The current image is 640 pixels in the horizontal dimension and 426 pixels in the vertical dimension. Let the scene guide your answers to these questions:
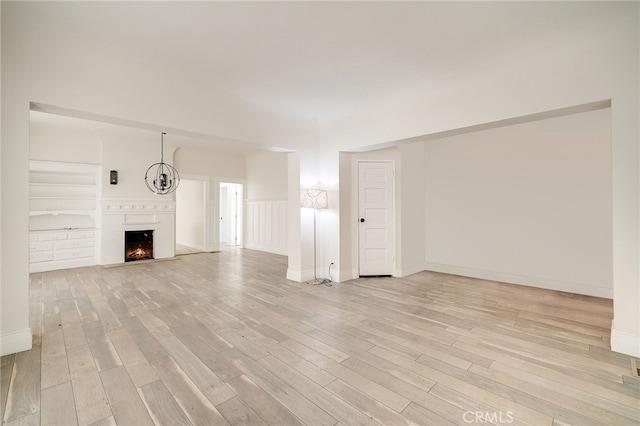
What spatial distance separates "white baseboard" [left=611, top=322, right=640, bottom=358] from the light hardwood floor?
10 cm

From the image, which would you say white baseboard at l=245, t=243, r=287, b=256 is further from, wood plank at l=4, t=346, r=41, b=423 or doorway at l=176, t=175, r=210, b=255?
wood plank at l=4, t=346, r=41, b=423

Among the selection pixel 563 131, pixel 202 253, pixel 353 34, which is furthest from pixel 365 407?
pixel 202 253

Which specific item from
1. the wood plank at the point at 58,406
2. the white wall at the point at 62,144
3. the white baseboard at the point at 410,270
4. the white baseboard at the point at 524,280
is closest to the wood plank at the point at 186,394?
the wood plank at the point at 58,406

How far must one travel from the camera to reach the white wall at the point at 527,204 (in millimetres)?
4125

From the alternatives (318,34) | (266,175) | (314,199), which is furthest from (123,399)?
(266,175)

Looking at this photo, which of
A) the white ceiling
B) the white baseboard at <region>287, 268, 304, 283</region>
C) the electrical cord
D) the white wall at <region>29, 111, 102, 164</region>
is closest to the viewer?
the white ceiling

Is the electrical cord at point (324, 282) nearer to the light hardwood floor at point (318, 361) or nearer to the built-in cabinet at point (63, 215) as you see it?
the light hardwood floor at point (318, 361)

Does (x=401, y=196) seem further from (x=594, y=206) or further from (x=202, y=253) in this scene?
(x=202, y=253)

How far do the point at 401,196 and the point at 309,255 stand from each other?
6.61 ft

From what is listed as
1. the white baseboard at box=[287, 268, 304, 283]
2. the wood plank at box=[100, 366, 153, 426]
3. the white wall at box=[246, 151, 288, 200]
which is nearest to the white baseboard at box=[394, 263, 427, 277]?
the white baseboard at box=[287, 268, 304, 283]

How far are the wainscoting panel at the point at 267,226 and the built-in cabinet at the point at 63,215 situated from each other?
12.7 ft

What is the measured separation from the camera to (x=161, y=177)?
23.1 ft

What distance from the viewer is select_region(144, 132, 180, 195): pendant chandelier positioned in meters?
6.95

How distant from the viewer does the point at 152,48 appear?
281 cm
